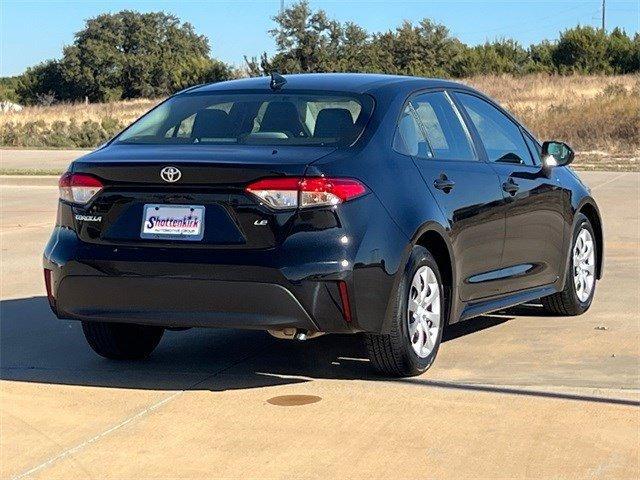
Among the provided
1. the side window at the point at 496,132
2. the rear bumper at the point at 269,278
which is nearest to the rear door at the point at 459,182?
the side window at the point at 496,132

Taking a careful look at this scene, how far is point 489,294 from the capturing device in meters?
7.83

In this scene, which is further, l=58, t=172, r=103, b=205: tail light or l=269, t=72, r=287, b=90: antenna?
l=269, t=72, r=287, b=90: antenna

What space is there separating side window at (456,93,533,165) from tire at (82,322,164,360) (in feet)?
7.48

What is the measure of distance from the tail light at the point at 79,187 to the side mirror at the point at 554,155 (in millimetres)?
3218

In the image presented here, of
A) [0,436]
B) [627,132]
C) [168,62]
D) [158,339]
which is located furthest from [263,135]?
[168,62]

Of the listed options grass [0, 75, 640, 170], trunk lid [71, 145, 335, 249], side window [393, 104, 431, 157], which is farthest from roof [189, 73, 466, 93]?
grass [0, 75, 640, 170]

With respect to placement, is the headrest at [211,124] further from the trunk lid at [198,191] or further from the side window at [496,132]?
the side window at [496,132]

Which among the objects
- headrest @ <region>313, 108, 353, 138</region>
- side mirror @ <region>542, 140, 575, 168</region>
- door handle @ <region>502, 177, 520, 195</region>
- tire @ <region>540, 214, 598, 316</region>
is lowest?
tire @ <region>540, 214, 598, 316</region>

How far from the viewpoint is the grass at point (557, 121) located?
110 feet

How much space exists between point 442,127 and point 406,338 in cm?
148

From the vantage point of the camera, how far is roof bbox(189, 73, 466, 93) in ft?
24.1

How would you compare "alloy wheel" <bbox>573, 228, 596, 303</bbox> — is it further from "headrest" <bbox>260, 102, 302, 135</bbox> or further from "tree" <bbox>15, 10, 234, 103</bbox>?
"tree" <bbox>15, 10, 234, 103</bbox>

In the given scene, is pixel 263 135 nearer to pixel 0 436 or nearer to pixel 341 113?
pixel 341 113

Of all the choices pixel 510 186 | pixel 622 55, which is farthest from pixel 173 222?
pixel 622 55
